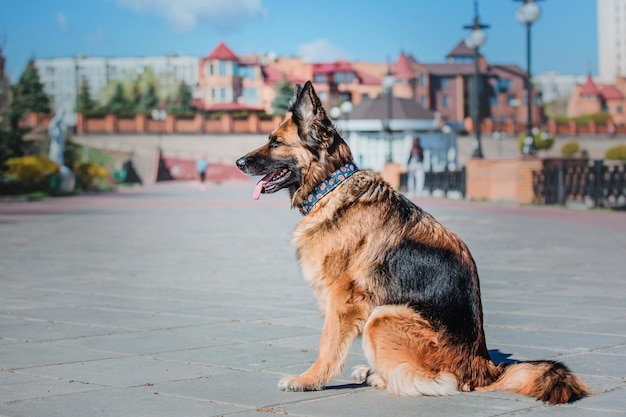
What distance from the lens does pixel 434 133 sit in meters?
66.3

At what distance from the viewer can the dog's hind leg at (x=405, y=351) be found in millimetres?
4680

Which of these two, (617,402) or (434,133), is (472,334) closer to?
(617,402)

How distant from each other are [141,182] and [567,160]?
55.6 metres

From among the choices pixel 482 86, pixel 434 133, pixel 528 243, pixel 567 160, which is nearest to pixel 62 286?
pixel 528 243

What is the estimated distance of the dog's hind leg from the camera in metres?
4.68

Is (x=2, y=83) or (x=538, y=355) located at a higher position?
(x=2, y=83)

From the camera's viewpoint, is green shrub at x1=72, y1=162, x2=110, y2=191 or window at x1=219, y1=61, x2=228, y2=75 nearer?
green shrub at x1=72, y1=162, x2=110, y2=191

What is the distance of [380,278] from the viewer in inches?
190

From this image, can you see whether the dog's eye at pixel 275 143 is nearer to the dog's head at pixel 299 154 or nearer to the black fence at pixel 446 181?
the dog's head at pixel 299 154

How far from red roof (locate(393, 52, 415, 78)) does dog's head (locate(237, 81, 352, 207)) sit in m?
129

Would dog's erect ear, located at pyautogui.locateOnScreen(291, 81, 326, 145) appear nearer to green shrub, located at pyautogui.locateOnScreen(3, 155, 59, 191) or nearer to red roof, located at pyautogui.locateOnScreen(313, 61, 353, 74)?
green shrub, located at pyautogui.locateOnScreen(3, 155, 59, 191)

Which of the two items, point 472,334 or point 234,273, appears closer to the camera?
point 472,334

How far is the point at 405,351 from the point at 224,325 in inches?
125

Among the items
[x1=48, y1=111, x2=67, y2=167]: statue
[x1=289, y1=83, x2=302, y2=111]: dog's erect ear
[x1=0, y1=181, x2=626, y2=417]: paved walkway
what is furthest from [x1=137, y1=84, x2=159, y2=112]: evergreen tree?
[x1=289, y1=83, x2=302, y2=111]: dog's erect ear
